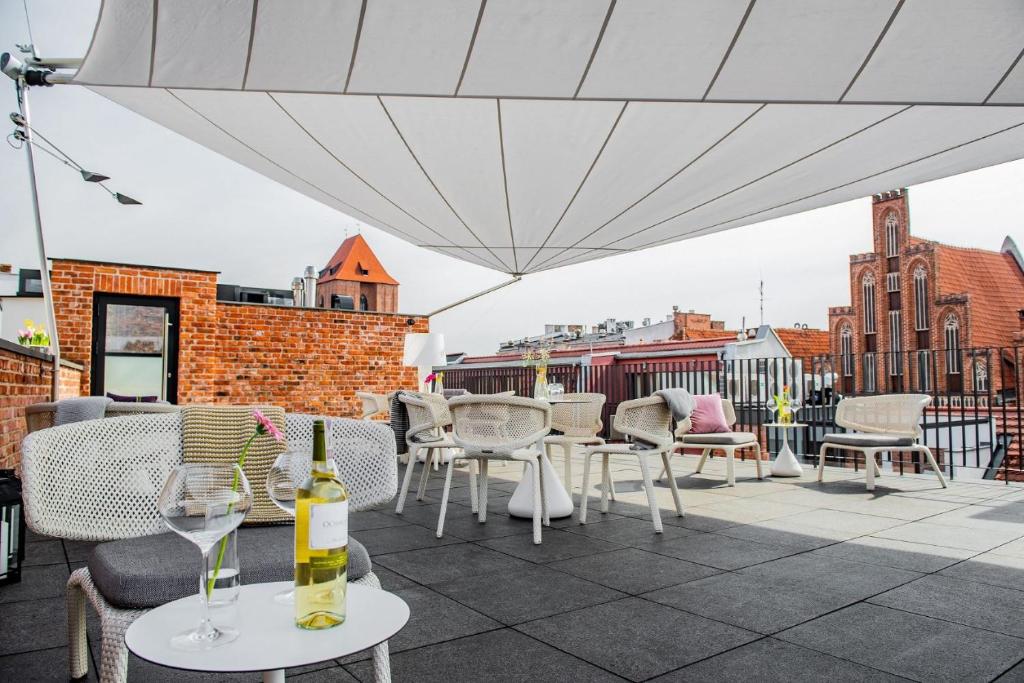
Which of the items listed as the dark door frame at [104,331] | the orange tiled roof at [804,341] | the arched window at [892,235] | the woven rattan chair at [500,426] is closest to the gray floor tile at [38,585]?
the woven rattan chair at [500,426]

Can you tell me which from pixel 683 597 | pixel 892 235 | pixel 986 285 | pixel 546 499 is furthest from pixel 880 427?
pixel 986 285

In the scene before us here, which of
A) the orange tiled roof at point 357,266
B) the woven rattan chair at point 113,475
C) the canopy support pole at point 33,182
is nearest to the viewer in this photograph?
the woven rattan chair at point 113,475

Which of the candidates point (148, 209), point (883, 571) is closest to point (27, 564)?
point (883, 571)

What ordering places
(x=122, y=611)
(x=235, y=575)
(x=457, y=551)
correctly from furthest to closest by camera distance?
1. (x=457, y=551)
2. (x=122, y=611)
3. (x=235, y=575)

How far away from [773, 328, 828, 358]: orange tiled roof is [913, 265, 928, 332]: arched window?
6.57 m

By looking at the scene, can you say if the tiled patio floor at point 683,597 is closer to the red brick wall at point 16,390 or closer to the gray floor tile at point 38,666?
the gray floor tile at point 38,666

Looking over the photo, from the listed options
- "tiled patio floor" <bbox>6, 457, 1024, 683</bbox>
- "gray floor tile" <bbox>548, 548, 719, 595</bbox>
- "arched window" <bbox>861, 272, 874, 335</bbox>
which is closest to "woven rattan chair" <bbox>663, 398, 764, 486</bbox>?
"tiled patio floor" <bbox>6, 457, 1024, 683</bbox>

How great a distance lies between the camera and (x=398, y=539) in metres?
3.58

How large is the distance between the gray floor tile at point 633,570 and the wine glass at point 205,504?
1896mm

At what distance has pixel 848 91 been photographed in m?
3.08

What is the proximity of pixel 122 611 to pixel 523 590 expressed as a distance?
156 centimetres

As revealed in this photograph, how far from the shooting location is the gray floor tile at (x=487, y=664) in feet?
6.08

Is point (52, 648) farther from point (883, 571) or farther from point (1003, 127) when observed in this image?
point (1003, 127)

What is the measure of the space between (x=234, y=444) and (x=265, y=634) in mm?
1138
